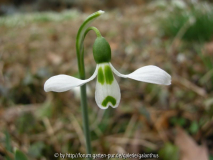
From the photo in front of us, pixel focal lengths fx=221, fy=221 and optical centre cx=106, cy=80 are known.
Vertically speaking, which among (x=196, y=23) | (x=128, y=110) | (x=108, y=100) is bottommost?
(x=128, y=110)

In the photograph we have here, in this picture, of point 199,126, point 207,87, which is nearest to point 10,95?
point 199,126

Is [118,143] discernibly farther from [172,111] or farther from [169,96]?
[169,96]

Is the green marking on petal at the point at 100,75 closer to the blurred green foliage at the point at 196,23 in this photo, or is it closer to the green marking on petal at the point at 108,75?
the green marking on petal at the point at 108,75

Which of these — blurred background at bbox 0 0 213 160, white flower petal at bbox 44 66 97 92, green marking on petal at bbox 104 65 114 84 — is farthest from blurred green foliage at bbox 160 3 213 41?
white flower petal at bbox 44 66 97 92

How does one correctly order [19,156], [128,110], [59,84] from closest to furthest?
[59,84] → [19,156] → [128,110]

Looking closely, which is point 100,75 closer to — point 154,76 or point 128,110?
point 154,76

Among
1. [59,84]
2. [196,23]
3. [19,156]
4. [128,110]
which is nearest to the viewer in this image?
[59,84]

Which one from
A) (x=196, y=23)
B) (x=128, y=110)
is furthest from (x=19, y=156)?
(x=196, y=23)

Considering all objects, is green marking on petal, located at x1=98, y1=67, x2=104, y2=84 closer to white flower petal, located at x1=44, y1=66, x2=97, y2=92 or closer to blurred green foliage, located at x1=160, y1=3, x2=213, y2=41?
white flower petal, located at x1=44, y1=66, x2=97, y2=92
